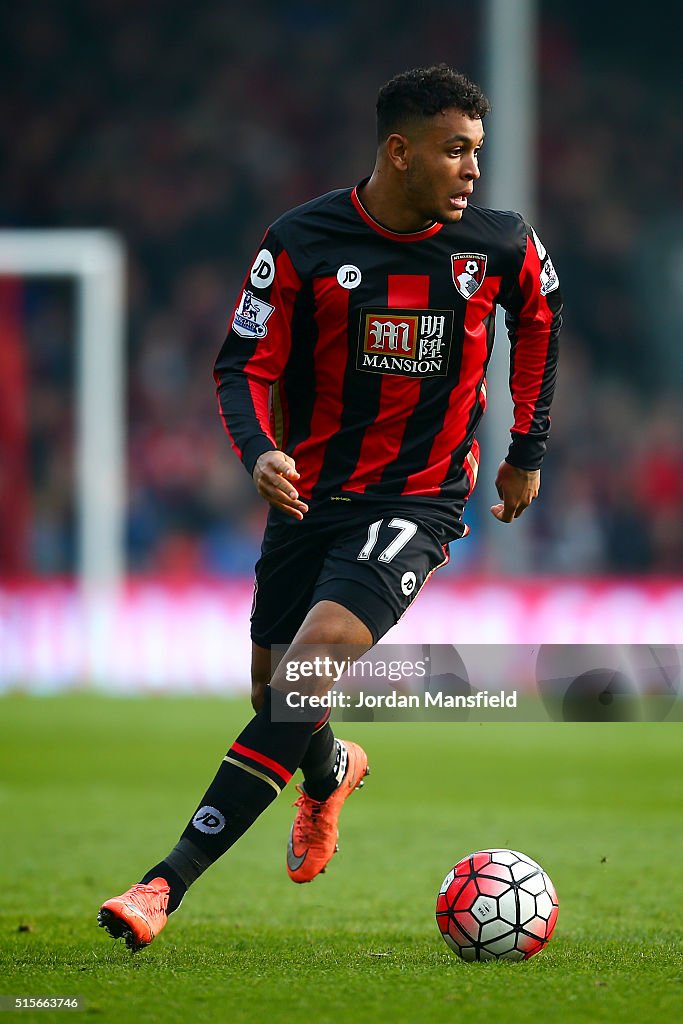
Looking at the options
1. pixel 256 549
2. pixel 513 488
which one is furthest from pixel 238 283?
pixel 513 488

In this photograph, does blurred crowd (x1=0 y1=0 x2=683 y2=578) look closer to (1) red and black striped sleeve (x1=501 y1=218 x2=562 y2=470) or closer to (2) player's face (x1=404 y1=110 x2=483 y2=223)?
(1) red and black striped sleeve (x1=501 y1=218 x2=562 y2=470)

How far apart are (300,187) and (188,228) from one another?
147 centimetres

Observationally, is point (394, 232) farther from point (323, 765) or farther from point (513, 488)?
point (323, 765)

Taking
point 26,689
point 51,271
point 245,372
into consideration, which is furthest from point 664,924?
point 51,271

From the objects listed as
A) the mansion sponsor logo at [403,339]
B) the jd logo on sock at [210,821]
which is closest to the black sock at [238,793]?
the jd logo on sock at [210,821]

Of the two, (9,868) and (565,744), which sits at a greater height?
(9,868)

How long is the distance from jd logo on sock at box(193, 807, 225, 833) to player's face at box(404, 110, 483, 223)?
1737 mm

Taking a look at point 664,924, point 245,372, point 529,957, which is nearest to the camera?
point 529,957

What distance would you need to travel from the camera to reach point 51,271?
12.5 metres

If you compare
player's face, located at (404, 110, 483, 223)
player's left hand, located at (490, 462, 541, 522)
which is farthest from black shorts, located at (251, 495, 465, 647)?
player's face, located at (404, 110, 483, 223)

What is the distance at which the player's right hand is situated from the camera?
3914mm

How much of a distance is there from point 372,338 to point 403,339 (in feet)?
0.29

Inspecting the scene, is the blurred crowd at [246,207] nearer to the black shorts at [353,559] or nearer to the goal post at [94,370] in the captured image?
the goal post at [94,370]

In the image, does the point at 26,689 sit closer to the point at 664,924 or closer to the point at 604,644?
the point at 604,644
